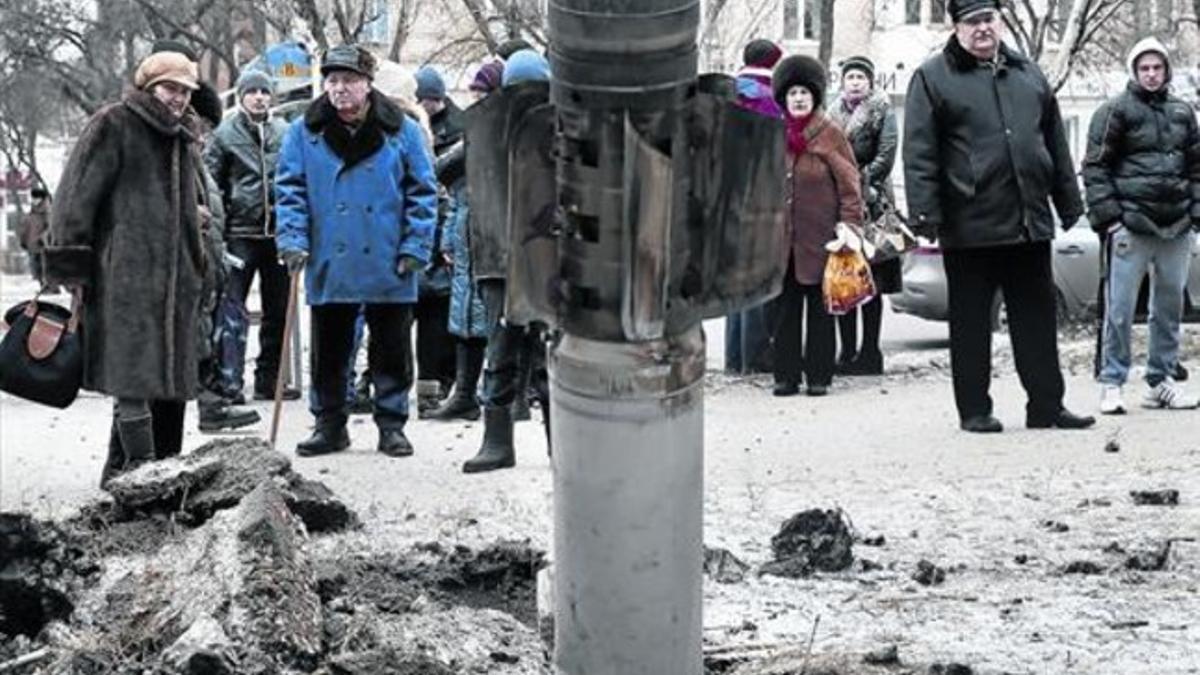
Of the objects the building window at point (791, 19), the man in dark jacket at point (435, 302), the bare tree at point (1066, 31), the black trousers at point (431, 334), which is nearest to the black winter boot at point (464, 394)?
the man in dark jacket at point (435, 302)

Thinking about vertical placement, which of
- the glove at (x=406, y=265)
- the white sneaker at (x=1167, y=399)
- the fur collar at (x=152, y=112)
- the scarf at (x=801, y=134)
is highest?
the fur collar at (x=152, y=112)

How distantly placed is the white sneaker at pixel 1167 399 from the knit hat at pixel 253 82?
17.8 ft

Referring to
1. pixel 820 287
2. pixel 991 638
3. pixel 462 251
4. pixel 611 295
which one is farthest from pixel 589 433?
pixel 820 287

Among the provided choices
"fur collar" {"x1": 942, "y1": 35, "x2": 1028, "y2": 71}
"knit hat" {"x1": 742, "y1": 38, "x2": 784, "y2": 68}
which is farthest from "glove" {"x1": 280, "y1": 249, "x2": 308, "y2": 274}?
"knit hat" {"x1": 742, "y1": 38, "x2": 784, "y2": 68}

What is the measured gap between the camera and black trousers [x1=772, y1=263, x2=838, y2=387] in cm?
1248

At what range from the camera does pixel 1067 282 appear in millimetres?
17656

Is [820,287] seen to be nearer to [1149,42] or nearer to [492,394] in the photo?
[1149,42]

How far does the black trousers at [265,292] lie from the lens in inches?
489

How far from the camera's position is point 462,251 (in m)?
10.8

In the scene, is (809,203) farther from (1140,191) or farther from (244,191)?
(244,191)

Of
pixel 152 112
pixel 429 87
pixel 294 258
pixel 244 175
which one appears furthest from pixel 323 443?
pixel 429 87

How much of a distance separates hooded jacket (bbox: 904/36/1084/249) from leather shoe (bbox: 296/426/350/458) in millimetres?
3020

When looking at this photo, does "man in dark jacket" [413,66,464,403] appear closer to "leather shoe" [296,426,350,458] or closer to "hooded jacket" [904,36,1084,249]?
"leather shoe" [296,426,350,458]

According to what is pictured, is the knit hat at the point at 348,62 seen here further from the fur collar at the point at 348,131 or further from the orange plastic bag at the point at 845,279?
the orange plastic bag at the point at 845,279
